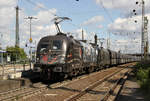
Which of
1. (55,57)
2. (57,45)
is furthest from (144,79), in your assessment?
(57,45)

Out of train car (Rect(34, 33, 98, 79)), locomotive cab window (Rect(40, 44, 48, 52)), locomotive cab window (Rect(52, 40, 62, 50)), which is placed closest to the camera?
train car (Rect(34, 33, 98, 79))

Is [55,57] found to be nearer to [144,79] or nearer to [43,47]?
[43,47]

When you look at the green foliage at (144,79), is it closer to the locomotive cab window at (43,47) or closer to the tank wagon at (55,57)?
the tank wagon at (55,57)

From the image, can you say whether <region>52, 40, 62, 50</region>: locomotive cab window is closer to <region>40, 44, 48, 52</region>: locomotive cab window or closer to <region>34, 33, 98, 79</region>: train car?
<region>34, 33, 98, 79</region>: train car

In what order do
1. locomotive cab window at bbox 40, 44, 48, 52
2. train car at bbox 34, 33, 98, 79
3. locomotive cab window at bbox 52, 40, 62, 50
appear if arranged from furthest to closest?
locomotive cab window at bbox 40, 44, 48, 52
locomotive cab window at bbox 52, 40, 62, 50
train car at bbox 34, 33, 98, 79

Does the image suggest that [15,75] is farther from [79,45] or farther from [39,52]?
[79,45]

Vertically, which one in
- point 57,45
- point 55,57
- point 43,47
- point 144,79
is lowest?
point 144,79

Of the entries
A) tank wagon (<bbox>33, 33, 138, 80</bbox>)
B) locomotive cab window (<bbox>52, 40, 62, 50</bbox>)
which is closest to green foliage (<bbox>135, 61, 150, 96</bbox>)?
tank wagon (<bbox>33, 33, 138, 80</bbox>)

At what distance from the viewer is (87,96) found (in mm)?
10664

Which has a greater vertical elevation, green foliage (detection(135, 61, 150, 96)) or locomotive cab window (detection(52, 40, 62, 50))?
locomotive cab window (detection(52, 40, 62, 50))

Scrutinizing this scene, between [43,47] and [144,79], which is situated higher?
[43,47]

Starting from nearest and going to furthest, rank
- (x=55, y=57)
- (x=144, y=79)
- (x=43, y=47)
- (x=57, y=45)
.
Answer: (x=144, y=79) < (x=55, y=57) < (x=57, y=45) < (x=43, y=47)

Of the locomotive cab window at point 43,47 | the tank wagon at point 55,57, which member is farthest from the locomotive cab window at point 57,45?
the locomotive cab window at point 43,47

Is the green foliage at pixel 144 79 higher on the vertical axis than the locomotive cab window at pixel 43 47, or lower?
lower
